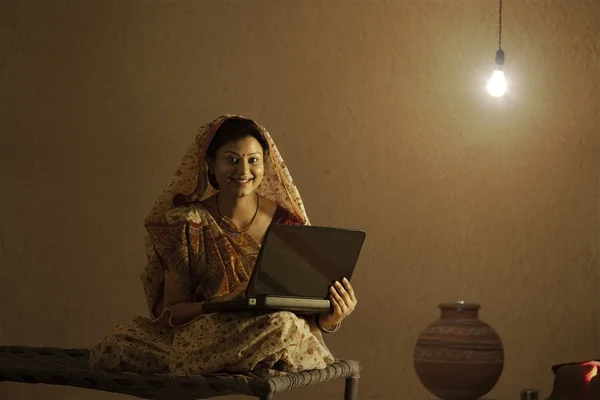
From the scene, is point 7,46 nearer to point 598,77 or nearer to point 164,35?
point 164,35

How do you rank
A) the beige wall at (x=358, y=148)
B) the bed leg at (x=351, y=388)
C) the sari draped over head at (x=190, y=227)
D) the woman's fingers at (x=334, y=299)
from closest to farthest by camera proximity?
the woman's fingers at (x=334, y=299), the sari draped over head at (x=190, y=227), the bed leg at (x=351, y=388), the beige wall at (x=358, y=148)

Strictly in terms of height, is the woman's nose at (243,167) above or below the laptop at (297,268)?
above

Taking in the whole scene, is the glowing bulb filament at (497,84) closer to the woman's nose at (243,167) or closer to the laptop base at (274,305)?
the woman's nose at (243,167)

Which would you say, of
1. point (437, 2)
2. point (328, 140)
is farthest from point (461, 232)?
point (437, 2)

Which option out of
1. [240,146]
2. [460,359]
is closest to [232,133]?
[240,146]

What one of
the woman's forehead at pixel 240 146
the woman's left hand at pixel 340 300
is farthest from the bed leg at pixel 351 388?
the woman's forehead at pixel 240 146

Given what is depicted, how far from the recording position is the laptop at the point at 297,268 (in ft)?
8.79

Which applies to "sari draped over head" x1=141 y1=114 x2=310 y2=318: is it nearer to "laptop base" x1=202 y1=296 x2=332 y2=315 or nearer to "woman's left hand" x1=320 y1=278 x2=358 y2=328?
"laptop base" x1=202 y1=296 x2=332 y2=315

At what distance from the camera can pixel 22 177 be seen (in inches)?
165

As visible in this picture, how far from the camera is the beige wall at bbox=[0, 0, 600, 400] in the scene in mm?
4176

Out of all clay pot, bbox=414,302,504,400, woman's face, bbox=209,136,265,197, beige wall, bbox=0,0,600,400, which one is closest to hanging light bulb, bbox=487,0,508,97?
beige wall, bbox=0,0,600,400

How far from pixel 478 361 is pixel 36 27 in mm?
2295

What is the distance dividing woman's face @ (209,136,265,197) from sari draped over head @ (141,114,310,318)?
0.05 m

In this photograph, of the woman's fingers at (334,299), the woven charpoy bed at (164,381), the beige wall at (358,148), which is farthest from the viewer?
the beige wall at (358,148)
